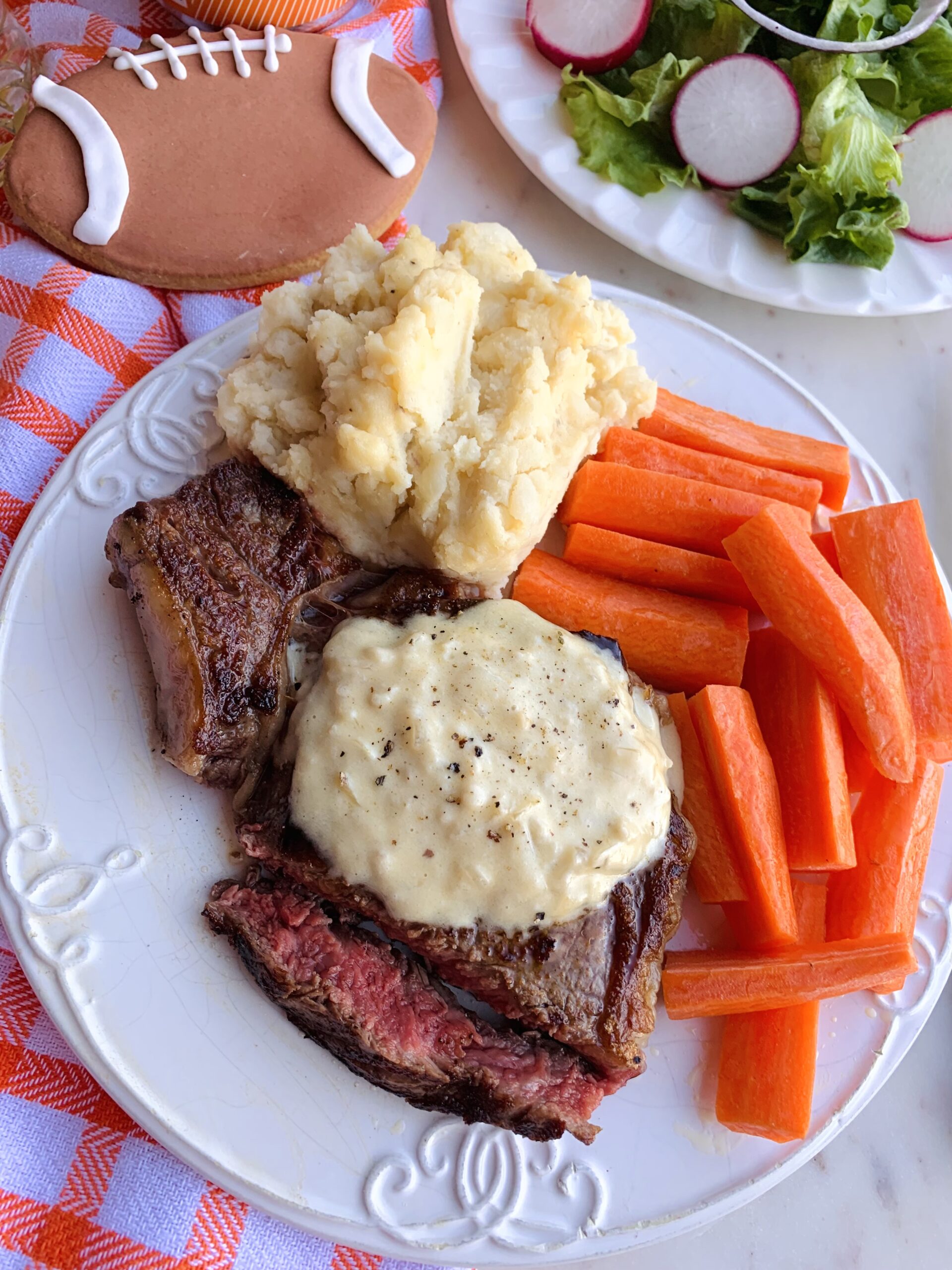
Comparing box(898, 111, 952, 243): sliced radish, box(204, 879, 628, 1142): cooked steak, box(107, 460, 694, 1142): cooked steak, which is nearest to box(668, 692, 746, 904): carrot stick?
box(107, 460, 694, 1142): cooked steak

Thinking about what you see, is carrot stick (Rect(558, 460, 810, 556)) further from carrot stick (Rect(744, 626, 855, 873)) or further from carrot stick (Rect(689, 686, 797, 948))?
carrot stick (Rect(689, 686, 797, 948))

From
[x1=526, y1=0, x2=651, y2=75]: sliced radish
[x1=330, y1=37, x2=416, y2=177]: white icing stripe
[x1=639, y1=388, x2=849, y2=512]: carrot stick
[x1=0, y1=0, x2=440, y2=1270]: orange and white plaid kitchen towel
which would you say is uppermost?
[x1=526, y1=0, x2=651, y2=75]: sliced radish

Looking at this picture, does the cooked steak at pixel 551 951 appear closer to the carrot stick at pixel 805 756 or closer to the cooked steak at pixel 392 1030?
the cooked steak at pixel 392 1030

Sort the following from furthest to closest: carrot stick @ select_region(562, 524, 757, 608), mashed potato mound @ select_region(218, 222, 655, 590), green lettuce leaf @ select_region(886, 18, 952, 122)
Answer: green lettuce leaf @ select_region(886, 18, 952, 122), carrot stick @ select_region(562, 524, 757, 608), mashed potato mound @ select_region(218, 222, 655, 590)

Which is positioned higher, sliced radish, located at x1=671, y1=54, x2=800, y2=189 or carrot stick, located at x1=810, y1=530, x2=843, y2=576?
sliced radish, located at x1=671, y1=54, x2=800, y2=189

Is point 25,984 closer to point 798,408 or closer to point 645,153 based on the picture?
point 798,408

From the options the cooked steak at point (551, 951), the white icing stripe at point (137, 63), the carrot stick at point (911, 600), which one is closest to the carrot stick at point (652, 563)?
the carrot stick at point (911, 600)
